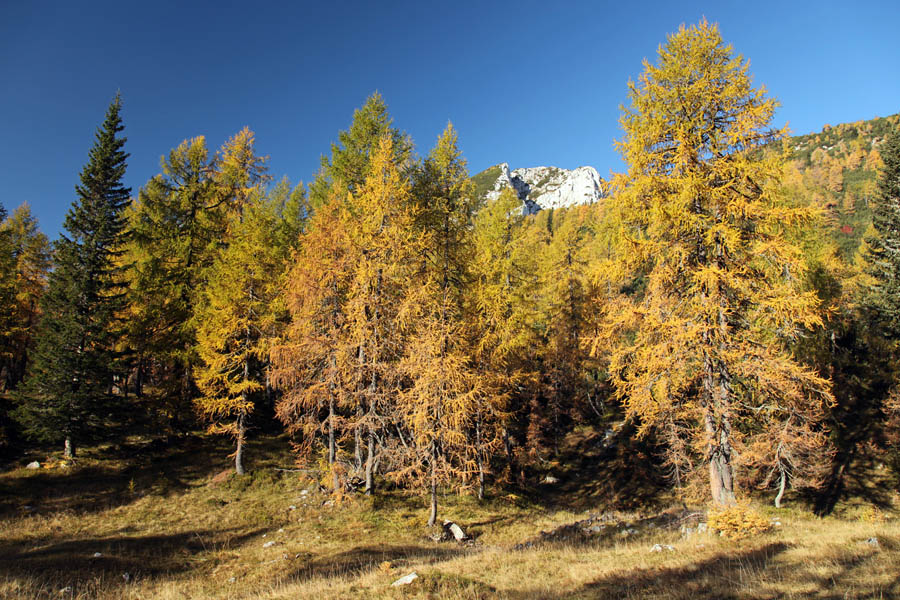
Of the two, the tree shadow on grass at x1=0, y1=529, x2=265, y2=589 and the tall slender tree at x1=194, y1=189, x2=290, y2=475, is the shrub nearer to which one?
the tree shadow on grass at x1=0, y1=529, x2=265, y2=589

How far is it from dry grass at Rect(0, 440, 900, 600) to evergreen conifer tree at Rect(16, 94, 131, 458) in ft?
7.81

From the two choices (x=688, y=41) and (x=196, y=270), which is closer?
(x=688, y=41)

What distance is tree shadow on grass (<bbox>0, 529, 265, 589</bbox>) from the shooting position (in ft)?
32.7

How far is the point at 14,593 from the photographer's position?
8242 mm

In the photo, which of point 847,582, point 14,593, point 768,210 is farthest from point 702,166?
point 14,593

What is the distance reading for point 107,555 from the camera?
1154cm

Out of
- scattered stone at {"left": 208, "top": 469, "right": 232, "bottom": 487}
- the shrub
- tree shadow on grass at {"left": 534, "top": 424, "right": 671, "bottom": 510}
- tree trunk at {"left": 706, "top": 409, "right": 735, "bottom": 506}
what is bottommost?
tree shadow on grass at {"left": 534, "top": 424, "right": 671, "bottom": 510}

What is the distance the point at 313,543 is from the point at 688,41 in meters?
18.2

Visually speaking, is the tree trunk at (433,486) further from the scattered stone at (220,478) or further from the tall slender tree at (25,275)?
the tall slender tree at (25,275)

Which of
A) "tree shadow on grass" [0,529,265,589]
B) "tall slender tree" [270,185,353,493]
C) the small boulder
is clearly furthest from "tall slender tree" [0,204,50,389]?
"tall slender tree" [270,185,353,493]

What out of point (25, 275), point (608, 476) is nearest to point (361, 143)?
point (608, 476)

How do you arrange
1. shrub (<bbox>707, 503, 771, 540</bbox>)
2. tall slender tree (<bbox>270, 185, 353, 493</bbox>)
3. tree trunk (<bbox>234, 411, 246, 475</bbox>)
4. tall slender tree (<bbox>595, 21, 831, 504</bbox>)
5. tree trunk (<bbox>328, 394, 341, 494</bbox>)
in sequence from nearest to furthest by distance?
shrub (<bbox>707, 503, 771, 540</bbox>) → tall slender tree (<bbox>595, 21, 831, 504</bbox>) → tree trunk (<bbox>328, 394, 341, 494</bbox>) → tall slender tree (<bbox>270, 185, 353, 493</bbox>) → tree trunk (<bbox>234, 411, 246, 475</bbox>)

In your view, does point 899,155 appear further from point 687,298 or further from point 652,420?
point 652,420

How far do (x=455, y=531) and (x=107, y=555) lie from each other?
10.2 meters
